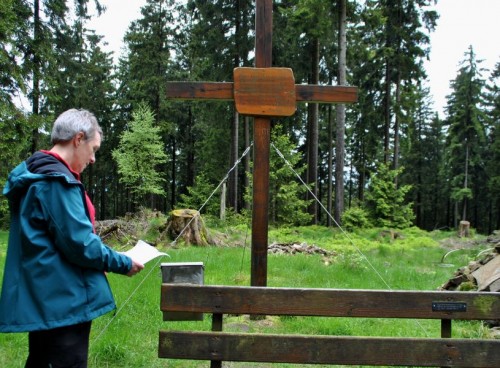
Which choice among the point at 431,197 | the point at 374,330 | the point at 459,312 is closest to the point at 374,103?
the point at 431,197

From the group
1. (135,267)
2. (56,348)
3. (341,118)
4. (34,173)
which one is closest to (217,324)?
(135,267)

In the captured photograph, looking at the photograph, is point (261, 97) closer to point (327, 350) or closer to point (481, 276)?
point (327, 350)

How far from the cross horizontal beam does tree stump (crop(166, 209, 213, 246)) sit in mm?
7952

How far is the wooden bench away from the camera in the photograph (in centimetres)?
301

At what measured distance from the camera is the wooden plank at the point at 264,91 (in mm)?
4797

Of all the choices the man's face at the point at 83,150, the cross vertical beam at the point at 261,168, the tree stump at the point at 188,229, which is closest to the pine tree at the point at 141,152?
the tree stump at the point at 188,229

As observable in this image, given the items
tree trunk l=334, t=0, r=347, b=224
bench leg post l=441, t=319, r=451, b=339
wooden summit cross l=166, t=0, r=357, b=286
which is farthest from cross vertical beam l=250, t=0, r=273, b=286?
tree trunk l=334, t=0, r=347, b=224

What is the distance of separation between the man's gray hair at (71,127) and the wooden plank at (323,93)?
2741 millimetres

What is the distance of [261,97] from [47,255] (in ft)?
10.0

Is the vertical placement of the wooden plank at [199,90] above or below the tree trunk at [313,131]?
below

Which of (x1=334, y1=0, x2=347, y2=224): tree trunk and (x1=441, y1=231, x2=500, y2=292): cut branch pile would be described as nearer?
(x1=441, y1=231, x2=500, y2=292): cut branch pile

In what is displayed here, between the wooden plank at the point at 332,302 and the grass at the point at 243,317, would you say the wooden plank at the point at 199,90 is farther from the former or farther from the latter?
the wooden plank at the point at 332,302

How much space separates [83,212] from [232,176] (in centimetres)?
2234

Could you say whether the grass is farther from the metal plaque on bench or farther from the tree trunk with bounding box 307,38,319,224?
the tree trunk with bounding box 307,38,319,224
